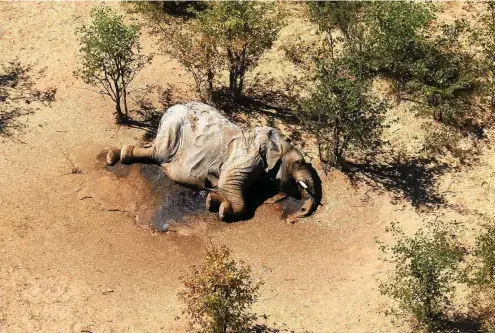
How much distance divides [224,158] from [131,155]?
461cm

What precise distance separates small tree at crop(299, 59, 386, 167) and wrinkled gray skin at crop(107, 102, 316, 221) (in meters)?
2.07

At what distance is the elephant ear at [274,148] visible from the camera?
28.7 meters

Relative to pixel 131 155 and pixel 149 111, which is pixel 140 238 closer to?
pixel 131 155

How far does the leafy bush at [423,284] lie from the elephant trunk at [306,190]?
404 centimetres

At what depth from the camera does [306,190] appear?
28.7 m

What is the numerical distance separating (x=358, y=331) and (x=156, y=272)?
8368 millimetres

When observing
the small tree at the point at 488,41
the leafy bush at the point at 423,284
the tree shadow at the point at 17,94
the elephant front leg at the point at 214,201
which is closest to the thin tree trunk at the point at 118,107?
the tree shadow at the point at 17,94

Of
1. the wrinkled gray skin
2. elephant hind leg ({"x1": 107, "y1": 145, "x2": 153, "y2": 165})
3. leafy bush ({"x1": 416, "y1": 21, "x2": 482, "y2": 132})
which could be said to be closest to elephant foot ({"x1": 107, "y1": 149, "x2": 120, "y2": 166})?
elephant hind leg ({"x1": 107, "y1": 145, "x2": 153, "y2": 165})

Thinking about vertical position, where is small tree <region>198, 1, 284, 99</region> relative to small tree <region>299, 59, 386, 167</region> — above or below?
above

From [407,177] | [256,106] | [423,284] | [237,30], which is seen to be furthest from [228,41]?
[423,284]

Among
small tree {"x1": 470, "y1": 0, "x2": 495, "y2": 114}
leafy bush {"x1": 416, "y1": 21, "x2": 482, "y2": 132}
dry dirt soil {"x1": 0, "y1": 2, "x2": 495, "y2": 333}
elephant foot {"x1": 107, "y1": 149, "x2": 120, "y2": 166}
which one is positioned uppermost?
small tree {"x1": 470, "y1": 0, "x2": 495, "y2": 114}

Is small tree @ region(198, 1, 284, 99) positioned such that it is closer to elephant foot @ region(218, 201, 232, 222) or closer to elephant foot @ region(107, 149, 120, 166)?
elephant foot @ region(107, 149, 120, 166)

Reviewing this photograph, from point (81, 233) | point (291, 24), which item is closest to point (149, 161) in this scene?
point (81, 233)

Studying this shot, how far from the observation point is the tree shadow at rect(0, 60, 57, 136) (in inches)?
1282
